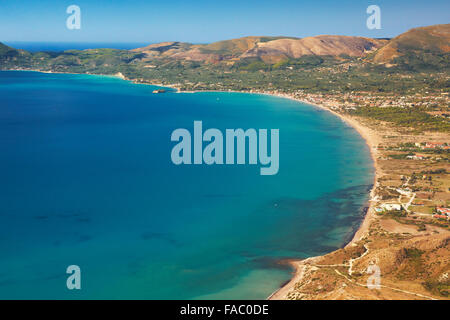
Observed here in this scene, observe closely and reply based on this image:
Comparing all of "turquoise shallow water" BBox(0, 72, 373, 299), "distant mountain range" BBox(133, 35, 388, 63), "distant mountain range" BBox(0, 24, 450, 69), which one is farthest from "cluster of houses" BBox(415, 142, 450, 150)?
"distant mountain range" BBox(133, 35, 388, 63)

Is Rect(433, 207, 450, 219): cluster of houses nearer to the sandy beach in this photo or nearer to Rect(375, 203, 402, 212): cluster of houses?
Rect(375, 203, 402, 212): cluster of houses


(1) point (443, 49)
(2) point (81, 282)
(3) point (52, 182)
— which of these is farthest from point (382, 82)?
(2) point (81, 282)

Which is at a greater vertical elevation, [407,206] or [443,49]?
[443,49]

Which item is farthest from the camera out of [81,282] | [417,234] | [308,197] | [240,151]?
[240,151]

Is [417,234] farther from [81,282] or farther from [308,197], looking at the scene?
[81,282]

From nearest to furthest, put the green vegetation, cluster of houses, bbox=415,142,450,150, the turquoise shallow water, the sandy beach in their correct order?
the sandy beach
the turquoise shallow water
cluster of houses, bbox=415,142,450,150
the green vegetation

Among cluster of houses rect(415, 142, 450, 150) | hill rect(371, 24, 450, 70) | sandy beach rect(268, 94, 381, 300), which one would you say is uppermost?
hill rect(371, 24, 450, 70)

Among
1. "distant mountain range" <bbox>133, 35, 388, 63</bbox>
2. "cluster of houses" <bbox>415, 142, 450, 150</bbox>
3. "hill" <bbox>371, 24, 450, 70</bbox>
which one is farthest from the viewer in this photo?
"distant mountain range" <bbox>133, 35, 388, 63</bbox>
